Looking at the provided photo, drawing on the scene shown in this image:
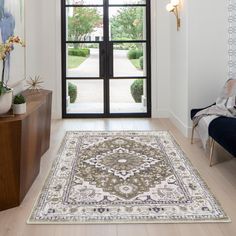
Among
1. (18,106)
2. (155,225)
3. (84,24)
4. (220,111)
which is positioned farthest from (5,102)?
(84,24)

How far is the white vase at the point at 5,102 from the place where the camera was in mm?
3057

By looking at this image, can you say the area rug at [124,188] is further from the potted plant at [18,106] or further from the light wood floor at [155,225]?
the potted plant at [18,106]

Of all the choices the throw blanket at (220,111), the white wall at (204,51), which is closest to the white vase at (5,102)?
the throw blanket at (220,111)

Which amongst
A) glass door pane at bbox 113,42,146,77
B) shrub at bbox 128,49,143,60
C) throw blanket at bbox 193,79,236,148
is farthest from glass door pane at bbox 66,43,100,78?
throw blanket at bbox 193,79,236,148

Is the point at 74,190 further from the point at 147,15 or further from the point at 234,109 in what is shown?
the point at 147,15

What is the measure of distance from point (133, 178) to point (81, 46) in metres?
4.09

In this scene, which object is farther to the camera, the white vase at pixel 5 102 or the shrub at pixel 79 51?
the shrub at pixel 79 51

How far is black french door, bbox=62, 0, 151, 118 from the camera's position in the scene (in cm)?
718

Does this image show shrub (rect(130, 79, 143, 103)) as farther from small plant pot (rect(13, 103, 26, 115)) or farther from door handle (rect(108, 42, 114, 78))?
small plant pot (rect(13, 103, 26, 115))

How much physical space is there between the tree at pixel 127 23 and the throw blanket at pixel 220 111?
288 centimetres

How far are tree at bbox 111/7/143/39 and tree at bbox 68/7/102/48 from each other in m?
0.31

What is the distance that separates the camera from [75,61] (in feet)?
23.8

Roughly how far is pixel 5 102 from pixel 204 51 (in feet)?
10.4

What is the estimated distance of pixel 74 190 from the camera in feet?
11.1
